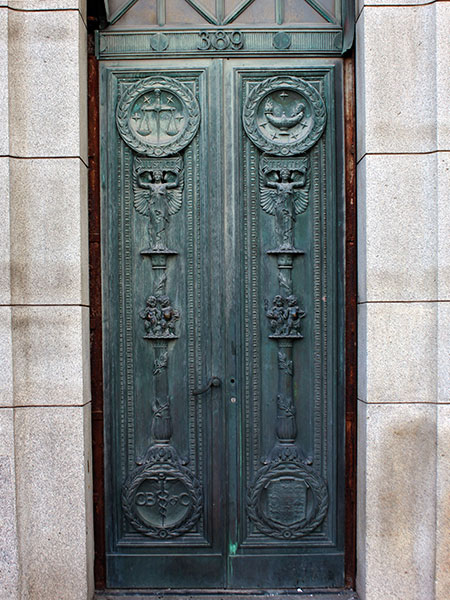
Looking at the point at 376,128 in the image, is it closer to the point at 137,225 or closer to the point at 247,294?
the point at 247,294

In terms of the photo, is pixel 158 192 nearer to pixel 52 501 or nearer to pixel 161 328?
pixel 161 328

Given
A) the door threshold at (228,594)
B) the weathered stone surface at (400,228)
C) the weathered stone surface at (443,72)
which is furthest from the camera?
the door threshold at (228,594)

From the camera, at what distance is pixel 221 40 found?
15.1ft

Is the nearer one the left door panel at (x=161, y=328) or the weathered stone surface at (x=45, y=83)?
the weathered stone surface at (x=45, y=83)

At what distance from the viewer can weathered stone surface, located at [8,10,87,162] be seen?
4238 millimetres

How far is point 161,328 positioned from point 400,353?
2.03 metres

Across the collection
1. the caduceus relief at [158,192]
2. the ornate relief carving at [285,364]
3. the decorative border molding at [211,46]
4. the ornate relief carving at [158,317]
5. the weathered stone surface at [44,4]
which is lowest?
the ornate relief carving at [285,364]

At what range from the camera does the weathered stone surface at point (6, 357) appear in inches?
165

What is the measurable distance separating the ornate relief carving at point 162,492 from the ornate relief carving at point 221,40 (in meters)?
3.15

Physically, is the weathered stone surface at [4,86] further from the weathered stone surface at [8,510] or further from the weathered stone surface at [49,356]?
the weathered stone surface at [8,510]

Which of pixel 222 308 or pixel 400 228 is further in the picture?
pixel 222 308

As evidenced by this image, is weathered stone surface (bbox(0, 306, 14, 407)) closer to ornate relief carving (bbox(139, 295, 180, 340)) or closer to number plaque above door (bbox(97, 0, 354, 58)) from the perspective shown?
ornate relief carving (bbox(139, 295, 180, 340))

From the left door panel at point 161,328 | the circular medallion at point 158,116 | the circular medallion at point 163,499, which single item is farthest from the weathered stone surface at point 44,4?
the circular medallion at point 163,499

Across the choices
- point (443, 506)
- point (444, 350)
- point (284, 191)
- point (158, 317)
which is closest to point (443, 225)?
point (444, 350)
